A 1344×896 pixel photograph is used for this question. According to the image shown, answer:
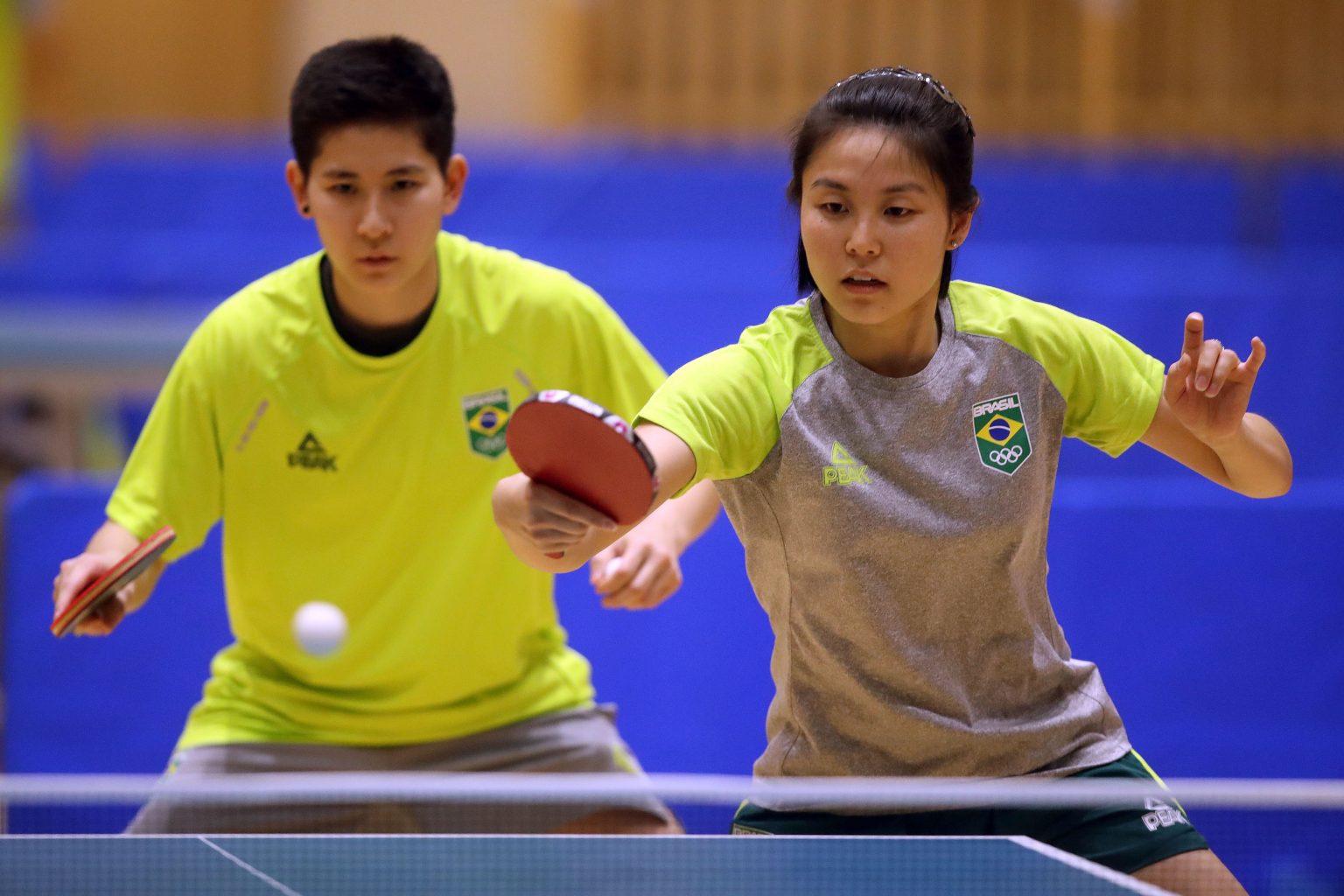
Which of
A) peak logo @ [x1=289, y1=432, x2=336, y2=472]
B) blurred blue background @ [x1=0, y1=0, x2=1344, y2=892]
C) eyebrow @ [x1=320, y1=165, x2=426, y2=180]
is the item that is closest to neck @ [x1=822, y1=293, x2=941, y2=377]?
eyebrow @ [x1=320, y1=165, x2=426, y2=180]

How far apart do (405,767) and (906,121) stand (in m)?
1.62

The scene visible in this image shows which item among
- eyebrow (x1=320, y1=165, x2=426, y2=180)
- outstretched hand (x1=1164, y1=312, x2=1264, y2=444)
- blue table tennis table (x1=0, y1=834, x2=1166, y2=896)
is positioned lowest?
blue table tennis table (x1=0, y1=834, x2=1166, y2=896)

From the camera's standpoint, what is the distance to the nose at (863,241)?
6.90ft

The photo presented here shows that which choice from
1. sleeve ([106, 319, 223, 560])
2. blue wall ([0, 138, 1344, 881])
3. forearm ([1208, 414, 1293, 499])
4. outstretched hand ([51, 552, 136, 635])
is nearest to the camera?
forearm ([1208, 414, 1293, 499])

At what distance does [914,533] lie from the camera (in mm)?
2162

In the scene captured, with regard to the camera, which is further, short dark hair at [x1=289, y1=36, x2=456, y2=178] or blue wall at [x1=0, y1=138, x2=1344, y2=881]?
blue wall at [x1=0, y1=138, x2=1344, y2=881]

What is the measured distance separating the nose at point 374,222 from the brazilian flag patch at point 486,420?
39 centimetres

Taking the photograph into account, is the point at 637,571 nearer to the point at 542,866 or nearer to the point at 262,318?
the point at 542,866

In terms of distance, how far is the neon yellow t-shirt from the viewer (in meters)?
2.91

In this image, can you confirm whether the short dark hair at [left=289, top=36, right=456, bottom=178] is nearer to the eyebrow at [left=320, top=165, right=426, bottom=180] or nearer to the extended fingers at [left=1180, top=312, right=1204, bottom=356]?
the eyebrow at [left=320, top=165, right=426, bottom=180]

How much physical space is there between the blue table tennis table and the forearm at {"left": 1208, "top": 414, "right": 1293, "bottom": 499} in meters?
0.68

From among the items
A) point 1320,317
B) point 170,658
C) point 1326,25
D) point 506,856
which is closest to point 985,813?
point 506,856

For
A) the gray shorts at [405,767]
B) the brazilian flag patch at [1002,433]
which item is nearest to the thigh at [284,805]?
the gray shorts at [405,767]

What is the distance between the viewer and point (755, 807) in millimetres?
2295
